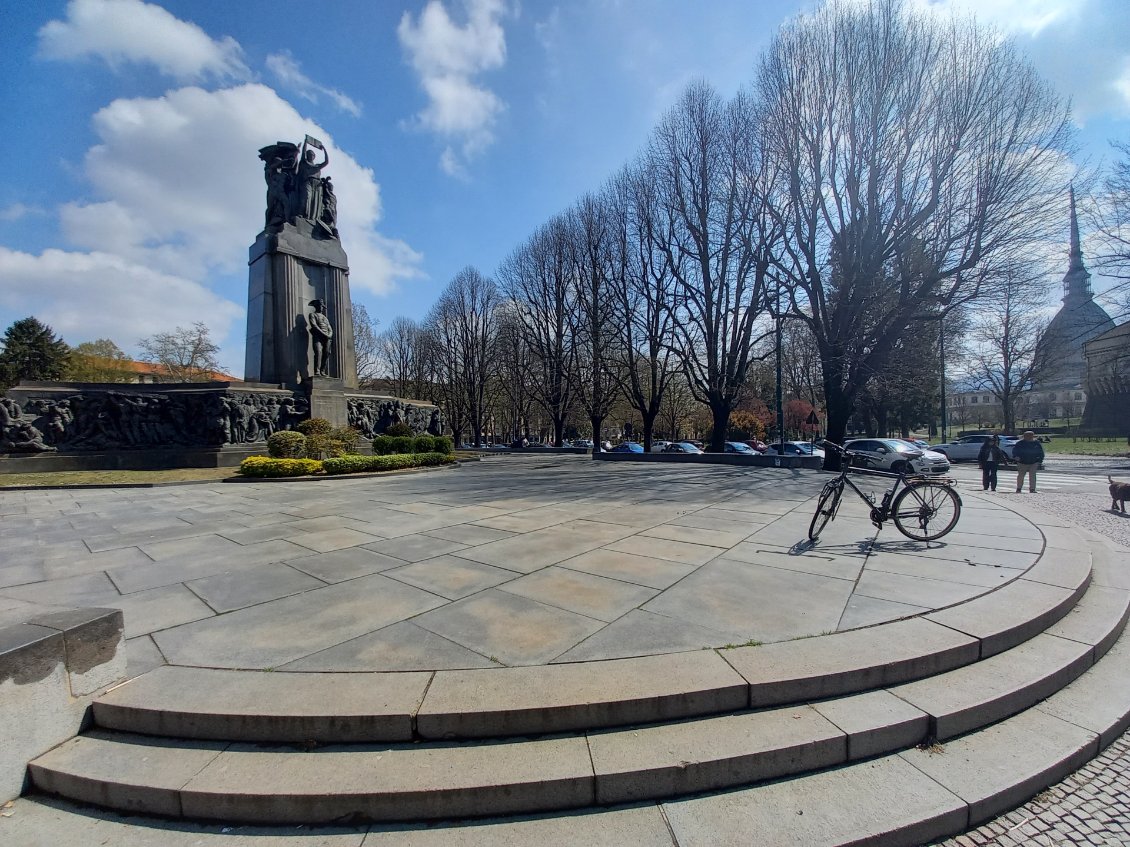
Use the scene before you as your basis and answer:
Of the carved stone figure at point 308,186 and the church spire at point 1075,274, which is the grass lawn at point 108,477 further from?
the church spire at point 1075,274

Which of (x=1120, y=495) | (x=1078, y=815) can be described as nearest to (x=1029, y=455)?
(x=1120, y=495)

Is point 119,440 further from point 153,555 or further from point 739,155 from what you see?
point 739,155

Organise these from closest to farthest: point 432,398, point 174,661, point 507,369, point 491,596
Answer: point 174,661 → point 491,596 → point 507,369 → point 432,398

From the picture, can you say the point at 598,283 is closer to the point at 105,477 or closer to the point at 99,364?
the point at 105,477

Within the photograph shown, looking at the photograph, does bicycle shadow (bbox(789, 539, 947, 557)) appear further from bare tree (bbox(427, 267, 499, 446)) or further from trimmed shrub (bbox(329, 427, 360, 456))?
bare tree (bbox(427, 267, 499, 446))

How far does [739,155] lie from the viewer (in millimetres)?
21109

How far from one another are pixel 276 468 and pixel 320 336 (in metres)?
9.55

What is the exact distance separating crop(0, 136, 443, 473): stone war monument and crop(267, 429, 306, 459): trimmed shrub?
9.98 ft

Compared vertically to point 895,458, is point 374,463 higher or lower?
higher

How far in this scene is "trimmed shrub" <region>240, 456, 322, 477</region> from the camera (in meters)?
14.7

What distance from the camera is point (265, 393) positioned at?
1959 cm

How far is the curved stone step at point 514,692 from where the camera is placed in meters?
2.58

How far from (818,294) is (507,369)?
31.3 meters

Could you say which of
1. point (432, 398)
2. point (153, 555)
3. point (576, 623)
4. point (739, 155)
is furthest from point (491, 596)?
point (432, 398)
